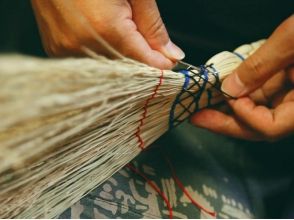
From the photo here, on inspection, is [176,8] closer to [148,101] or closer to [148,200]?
[148,101]

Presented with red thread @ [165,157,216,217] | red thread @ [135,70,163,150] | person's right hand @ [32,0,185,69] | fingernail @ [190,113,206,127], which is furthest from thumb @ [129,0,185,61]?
red thread @ [165,157,216,217]

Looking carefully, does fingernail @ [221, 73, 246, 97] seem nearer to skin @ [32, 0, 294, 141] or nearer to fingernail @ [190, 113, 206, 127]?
skin @ [32, 0, 294, 141]

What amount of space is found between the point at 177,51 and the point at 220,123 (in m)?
0.25

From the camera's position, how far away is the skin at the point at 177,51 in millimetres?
876

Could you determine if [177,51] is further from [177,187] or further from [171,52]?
[177,187]

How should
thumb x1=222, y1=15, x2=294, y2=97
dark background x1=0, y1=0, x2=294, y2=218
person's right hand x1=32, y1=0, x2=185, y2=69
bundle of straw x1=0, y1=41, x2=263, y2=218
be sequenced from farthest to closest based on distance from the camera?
dark background x1=0, y1=0, x2=294, y2=218 < thumb x1=222, y1=15, x2=294, y2=97 < person's right hand x1=32, y1=0, x2=185, y2=69 < bundle of straw x1=0, y1=41, x2=263, y2=218

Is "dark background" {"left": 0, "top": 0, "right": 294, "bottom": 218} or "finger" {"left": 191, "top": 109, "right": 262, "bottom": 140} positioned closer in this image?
"finger" {"left": 191, "top": 109, "right": 262, "bottom": 140}

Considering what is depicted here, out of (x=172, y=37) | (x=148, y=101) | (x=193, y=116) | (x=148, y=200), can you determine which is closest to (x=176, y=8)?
(x=172, y=37)

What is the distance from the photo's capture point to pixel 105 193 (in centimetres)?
96

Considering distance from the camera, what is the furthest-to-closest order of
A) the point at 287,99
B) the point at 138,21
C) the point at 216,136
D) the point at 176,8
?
the point at 216,136 → the point at 176,8 → the point at 287,99 → the point at 138,21

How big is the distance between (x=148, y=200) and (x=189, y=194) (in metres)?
0.13

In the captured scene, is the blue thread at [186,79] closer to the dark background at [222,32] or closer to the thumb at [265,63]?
the thumb at [265,63]

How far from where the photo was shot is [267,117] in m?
1.05

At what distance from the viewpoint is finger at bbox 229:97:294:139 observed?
1045 millimetres
